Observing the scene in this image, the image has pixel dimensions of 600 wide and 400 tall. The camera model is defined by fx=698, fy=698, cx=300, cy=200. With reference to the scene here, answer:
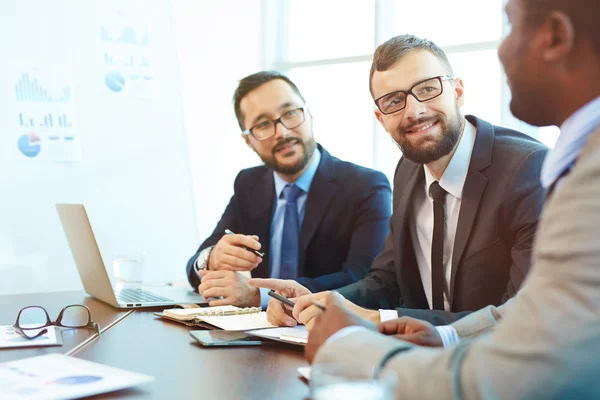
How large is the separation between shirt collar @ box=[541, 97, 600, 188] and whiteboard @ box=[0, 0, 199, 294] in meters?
3.28

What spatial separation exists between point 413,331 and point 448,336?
2.9 inches

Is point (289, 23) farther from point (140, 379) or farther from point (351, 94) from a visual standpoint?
point (140, 379)

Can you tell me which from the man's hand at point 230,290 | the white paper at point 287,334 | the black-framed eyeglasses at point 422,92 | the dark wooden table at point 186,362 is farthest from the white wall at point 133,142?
the white paper at point 287,334

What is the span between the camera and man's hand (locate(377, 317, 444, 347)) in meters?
1.43

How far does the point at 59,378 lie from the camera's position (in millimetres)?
1249

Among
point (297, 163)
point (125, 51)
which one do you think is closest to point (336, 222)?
point (297, 163)

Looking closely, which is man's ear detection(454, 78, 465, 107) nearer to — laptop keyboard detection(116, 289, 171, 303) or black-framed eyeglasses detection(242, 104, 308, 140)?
black-framed eyeglasses detection(242, 104, 308, 140)

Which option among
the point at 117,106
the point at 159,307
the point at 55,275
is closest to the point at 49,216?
the point at 55,275

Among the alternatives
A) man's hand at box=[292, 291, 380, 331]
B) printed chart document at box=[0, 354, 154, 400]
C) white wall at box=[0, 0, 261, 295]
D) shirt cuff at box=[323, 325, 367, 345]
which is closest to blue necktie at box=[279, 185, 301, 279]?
man's hand at box=[292, 291, 380, 331]

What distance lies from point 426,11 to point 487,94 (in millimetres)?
675

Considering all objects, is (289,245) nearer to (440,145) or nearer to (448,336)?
(440,145)

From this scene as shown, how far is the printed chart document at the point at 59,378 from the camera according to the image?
3.78ft

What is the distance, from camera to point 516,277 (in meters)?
1.93

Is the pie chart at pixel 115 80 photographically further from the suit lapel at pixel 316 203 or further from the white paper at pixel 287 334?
Answer: the white paper at pixel 287 334
